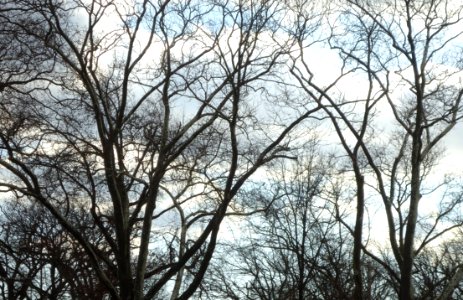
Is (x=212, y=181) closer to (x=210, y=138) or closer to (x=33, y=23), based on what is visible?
(x=210, y=138)

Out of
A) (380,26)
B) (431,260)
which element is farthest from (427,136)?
(431,260)

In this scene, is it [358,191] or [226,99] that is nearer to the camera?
[226,99]

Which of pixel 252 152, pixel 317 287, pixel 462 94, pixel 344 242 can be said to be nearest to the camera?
pixel 252 152

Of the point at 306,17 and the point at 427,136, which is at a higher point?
the point at 306,17

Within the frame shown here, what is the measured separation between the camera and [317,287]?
2533cm

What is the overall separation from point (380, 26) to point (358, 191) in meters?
5.58

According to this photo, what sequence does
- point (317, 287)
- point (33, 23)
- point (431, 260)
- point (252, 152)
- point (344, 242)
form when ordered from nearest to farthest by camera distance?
point (33, 23), point (252, 152), point (317, 287), point (344, 242), point (431, 260)

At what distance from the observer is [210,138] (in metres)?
20.2

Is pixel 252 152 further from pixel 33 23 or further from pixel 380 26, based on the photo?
pixel 33 23

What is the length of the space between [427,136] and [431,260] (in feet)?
53.0

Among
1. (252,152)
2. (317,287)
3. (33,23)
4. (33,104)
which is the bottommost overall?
(317,287)

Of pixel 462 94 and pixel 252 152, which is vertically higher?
pixel 462 94

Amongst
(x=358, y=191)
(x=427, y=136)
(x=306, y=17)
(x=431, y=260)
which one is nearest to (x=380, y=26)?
(x=306, y=17)

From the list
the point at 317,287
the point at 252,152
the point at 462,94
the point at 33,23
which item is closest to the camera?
the point at 33,23
